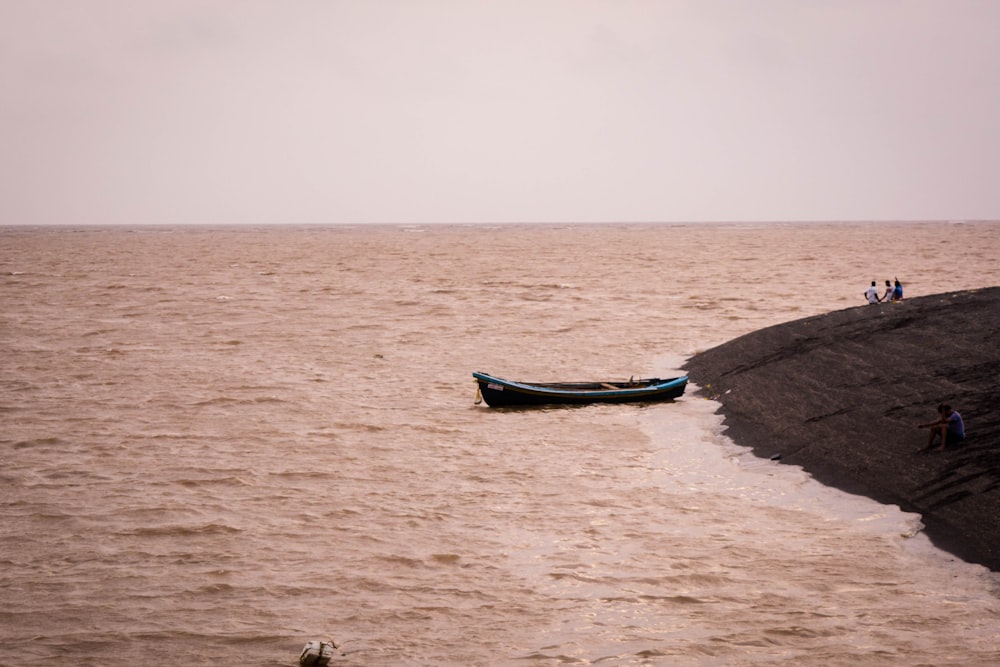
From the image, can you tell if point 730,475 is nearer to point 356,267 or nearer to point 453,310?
point 453,310

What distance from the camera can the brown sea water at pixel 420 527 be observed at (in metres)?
12.1

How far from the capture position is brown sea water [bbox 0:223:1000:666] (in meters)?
12.1

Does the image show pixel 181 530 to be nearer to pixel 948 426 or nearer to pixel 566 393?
pixel 566 393

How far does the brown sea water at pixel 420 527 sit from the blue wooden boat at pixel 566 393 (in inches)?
14.7

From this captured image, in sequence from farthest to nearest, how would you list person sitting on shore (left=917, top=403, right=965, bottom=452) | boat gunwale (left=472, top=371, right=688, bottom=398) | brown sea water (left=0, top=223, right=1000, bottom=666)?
boat gunwale (left=472, top=371, right=688, bottom=398) → person sitting on shore (left=917, top=403, right=965, bottom=452) → brown sea water (left=0, top=223, right=1000, bottom=666)

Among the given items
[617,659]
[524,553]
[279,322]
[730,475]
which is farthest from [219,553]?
[279,322]

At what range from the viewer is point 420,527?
1650cm

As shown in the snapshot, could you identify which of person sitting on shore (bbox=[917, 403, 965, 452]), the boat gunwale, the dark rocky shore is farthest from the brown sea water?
person sitting on shore (bbox=[917, 403, 965, 452])

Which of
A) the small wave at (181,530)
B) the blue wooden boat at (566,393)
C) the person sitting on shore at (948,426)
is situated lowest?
the small wave at (181,530)

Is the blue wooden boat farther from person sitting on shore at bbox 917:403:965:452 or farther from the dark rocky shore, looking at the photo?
person sitting on shore at bbox 917:403:965:452

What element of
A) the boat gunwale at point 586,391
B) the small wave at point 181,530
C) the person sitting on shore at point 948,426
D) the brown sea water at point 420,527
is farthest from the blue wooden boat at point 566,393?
the small wave at point 181,530

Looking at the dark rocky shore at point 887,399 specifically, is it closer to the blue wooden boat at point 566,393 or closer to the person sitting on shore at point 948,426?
the person sitting on shore at point 948,426

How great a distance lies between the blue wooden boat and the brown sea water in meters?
0.37

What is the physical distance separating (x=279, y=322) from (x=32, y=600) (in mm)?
32437
